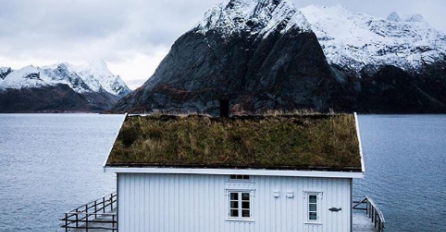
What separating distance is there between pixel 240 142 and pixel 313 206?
14.9ft

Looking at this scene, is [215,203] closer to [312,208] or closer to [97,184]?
[312,208]

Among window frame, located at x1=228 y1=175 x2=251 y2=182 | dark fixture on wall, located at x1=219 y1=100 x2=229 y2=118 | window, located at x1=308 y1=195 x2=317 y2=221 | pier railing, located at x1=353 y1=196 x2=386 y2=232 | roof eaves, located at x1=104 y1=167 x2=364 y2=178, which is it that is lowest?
pier railing, located at x1=353 y1=196 x2=386 y2=232

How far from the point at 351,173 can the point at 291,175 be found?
257 cm

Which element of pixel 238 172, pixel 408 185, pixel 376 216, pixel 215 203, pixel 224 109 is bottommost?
pixel 408 185

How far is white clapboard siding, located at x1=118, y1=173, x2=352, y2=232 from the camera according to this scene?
2448 centimetres

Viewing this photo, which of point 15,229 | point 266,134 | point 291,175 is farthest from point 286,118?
point 15,229

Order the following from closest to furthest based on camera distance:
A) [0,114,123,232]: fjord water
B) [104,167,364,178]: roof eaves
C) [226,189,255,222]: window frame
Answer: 1. [104,167,364,178]: roof eaves
2. [226,189,255,222]: window frame
3. [0,114,123,232]: fjord water

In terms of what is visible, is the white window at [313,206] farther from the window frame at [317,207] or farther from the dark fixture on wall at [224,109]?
the dark fixture on wall at [224,109]

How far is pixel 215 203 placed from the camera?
83.3 feet

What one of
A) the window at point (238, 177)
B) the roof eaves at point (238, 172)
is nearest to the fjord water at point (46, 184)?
the roof eaves at point (238, 172)

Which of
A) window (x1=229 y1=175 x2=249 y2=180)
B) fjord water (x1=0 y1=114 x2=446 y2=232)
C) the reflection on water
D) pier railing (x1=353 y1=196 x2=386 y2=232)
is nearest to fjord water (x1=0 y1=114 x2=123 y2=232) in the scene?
fjord water (x1=0 y1=114 x2=446 y2=232)

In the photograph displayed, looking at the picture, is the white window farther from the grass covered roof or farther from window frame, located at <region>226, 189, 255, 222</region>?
window frame, located at <region>226, 189, 255, 222</region>

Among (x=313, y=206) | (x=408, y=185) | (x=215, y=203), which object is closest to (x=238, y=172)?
(x=215, y=203)

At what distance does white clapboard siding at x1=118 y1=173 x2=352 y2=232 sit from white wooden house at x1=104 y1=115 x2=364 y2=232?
4cm
